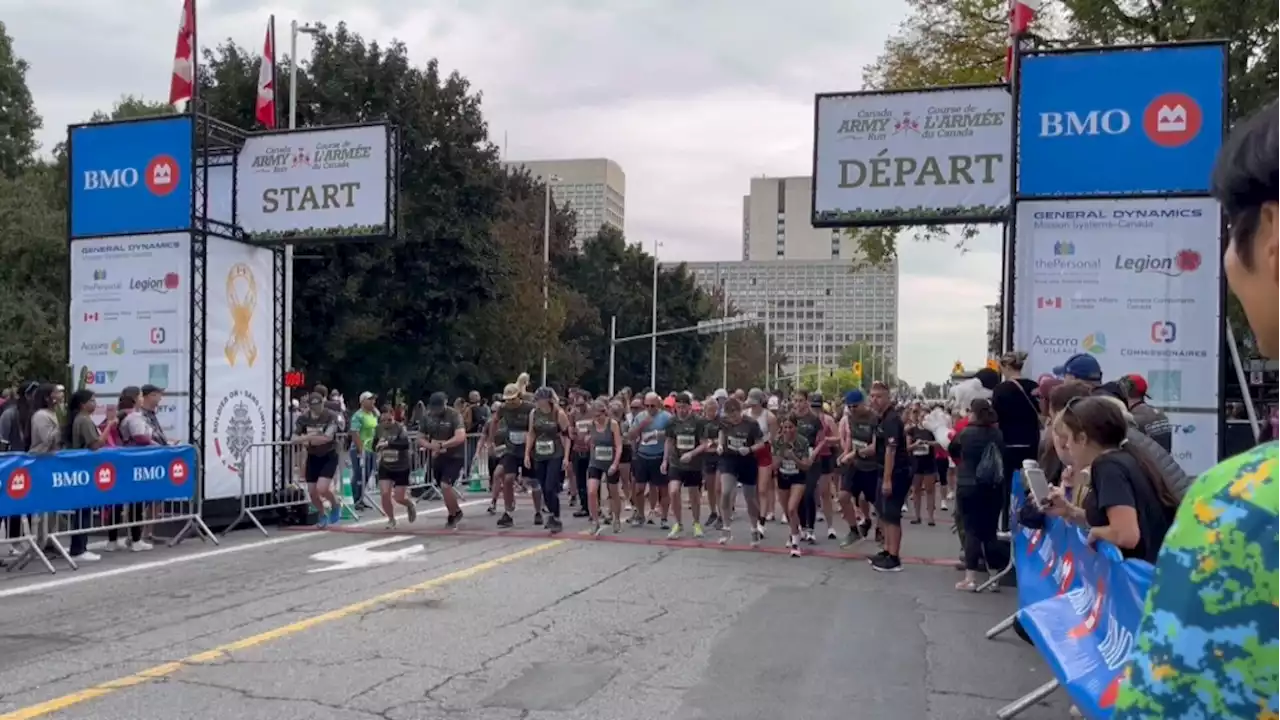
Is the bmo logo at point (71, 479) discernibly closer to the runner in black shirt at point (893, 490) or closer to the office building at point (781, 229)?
the runner in black shirt at point (893, 490)

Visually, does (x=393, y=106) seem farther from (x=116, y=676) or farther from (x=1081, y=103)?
(x=116, y=676)

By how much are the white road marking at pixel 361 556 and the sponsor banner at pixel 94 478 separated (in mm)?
2113

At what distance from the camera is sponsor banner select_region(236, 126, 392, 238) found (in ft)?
49.9

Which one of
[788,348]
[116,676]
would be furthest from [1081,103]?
[788,348]

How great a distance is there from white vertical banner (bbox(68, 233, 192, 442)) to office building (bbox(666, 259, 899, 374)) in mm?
128963

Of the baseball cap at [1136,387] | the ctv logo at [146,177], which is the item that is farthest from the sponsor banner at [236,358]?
the baseball cap at [1136,387]

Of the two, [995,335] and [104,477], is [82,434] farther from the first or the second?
[995,335]

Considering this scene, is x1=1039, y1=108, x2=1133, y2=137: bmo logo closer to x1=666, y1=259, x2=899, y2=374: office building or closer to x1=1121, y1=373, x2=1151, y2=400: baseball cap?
x1=1121, y1=373, x2=1151, y2=400: baseball cap

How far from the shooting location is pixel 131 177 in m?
15.4

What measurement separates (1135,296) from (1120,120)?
185 centimetres

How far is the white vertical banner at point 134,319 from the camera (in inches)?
589

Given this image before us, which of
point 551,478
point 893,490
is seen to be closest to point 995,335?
point 551,478

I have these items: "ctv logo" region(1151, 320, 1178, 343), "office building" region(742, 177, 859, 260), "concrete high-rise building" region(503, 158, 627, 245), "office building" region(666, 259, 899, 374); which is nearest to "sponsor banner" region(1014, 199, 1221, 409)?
"ctv logo" region(1151, 320, 1178, 343)

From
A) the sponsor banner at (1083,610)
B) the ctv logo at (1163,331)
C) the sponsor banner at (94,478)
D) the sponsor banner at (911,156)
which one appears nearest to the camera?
the sponsor banner at (1083,610)
